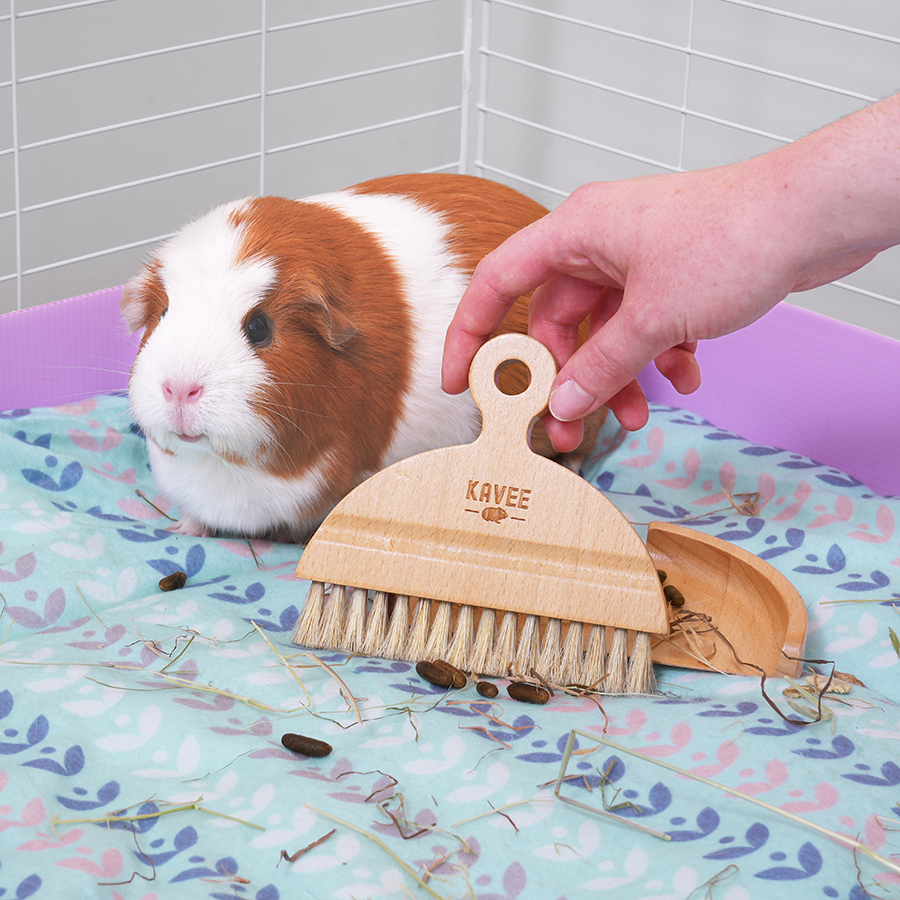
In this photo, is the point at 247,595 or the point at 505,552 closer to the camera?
the point at 505,552

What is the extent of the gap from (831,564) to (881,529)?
11cm

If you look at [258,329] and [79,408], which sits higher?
[258,329]

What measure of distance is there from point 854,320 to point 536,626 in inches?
63.8

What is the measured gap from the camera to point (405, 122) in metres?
2.32

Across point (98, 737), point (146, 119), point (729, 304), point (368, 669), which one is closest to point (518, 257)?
point (729, 304)

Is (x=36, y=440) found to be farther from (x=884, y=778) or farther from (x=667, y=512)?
(x=884, y=778)

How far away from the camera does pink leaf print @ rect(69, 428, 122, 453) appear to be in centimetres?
171

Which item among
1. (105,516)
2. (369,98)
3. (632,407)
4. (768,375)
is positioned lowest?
(105,516)

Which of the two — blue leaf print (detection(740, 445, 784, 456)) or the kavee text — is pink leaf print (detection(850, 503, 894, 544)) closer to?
blue leaf print (detection(740, 445, 784, 456))

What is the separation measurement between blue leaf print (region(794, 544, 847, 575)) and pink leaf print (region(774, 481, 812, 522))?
0.12 meters

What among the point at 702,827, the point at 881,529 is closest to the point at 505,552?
the point at 702,827

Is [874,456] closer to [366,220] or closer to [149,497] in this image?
[366,220]

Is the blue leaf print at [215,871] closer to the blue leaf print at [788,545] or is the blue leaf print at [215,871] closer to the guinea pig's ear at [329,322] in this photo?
the guinea pig's ear at [329,322]

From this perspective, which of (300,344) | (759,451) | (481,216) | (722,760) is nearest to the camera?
(722,760)
